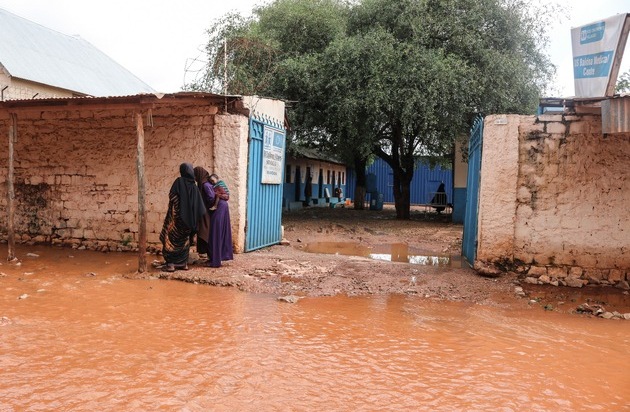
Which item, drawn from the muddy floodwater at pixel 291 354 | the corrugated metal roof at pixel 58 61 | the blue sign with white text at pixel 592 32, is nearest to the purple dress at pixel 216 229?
the muddy floodwater at pixel 291 354

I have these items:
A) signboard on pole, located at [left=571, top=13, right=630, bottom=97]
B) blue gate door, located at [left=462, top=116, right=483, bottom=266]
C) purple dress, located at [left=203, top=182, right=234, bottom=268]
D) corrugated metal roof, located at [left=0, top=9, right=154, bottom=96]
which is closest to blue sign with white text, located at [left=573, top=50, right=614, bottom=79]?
signboard on pole, located at [left=571, top=13, right=630, bottom=97]

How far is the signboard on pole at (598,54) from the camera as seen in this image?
20.0ft

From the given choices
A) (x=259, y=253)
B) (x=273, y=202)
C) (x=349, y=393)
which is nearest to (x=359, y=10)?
(x=273, y=202)

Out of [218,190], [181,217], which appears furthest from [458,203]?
[181,217]

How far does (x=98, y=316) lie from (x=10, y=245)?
3.98m

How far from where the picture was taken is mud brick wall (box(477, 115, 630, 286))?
6734 millimetres

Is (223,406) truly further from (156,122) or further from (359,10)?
(359,10)

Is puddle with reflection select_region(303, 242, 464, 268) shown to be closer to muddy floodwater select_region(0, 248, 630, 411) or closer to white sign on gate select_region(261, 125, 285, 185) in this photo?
white sign on gate select_region(261, 125, 285, 185)

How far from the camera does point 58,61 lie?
55.3ft

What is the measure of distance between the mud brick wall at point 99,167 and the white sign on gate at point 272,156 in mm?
871

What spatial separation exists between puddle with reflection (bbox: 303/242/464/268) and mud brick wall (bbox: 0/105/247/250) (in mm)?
2877

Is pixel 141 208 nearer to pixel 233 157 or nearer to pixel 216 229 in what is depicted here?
pixel 216 229

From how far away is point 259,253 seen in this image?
870 centimetres

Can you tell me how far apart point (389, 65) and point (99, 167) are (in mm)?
7895
